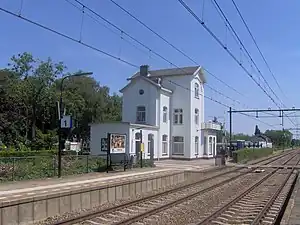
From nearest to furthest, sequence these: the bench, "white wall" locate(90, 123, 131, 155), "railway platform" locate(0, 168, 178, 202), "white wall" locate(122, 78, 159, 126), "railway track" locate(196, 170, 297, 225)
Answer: "railway track" locate(196, 170, 297, 225)
"railway platform" locate(0, 168, 178, 202)
the bench
"white wall" locate(90, 123, 131, 155)
"white wall" locate(122, 78, 159, 126)

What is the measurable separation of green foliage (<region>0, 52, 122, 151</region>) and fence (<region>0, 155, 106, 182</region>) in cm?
1236

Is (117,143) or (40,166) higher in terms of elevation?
(117,143)

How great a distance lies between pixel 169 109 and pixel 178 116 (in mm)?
1452

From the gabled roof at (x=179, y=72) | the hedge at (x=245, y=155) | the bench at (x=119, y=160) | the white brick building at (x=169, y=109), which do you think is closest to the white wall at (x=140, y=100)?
the white brick building at (x=169, y=109)

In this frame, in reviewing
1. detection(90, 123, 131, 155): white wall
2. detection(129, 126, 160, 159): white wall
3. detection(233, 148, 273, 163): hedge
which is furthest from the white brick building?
detection(233, 148, 273, 163): hedge

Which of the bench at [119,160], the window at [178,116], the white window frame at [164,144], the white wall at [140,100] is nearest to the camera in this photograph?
the bench at [119,160]

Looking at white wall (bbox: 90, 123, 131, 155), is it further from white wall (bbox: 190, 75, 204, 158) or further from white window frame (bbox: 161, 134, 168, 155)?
white wall (bbox: 190, 75, 204, 158)

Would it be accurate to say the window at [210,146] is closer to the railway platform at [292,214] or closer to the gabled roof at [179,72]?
the gabled roof at [179,72]

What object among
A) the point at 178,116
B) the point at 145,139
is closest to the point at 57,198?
the point at 145,139

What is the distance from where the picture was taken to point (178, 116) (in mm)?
54625

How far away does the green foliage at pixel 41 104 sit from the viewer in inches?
1777

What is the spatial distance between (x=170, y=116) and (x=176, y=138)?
2830mm

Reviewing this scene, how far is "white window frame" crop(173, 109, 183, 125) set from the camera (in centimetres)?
5444

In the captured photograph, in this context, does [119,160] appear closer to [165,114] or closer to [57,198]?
[57,198]
